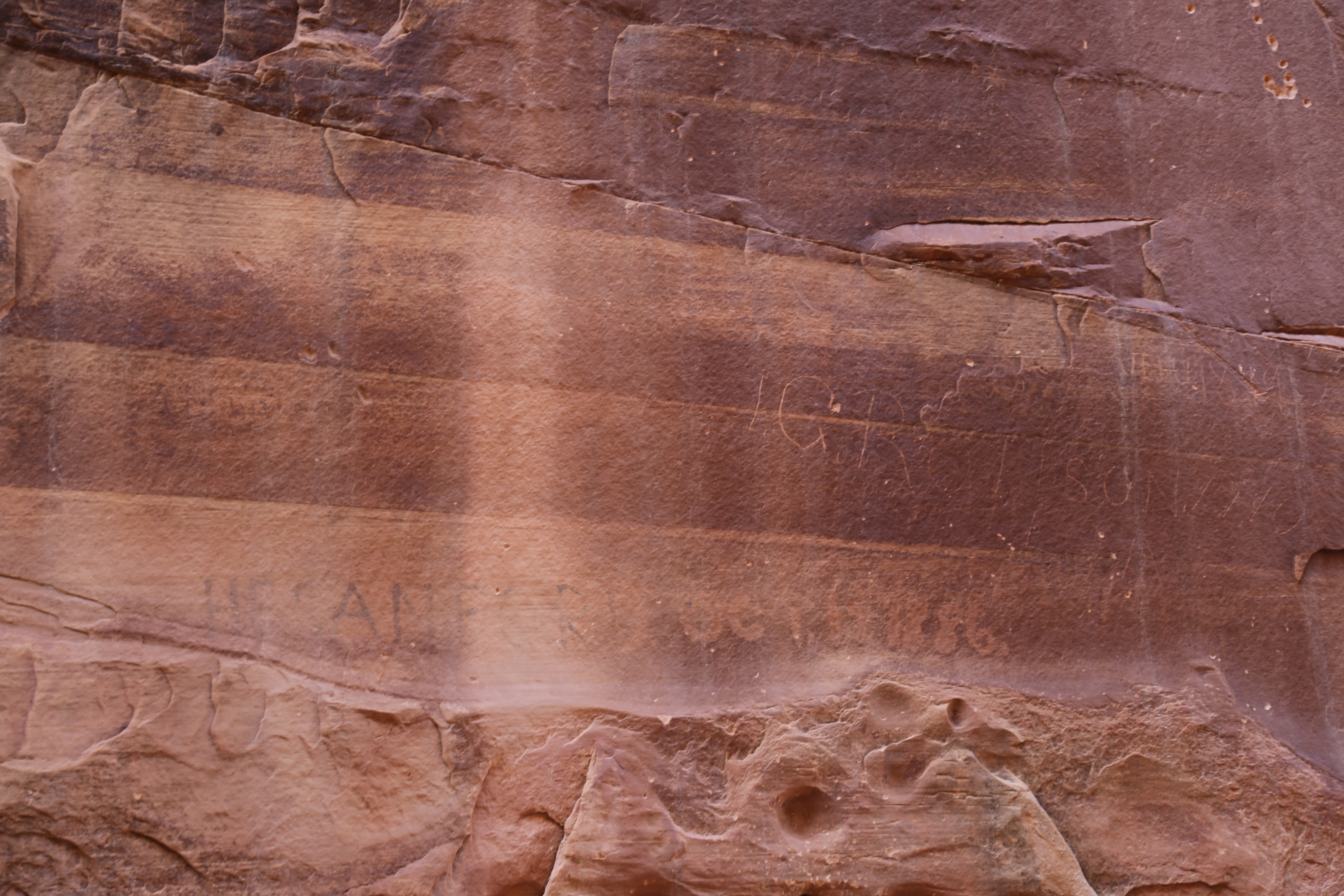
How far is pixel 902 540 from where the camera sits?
9.47 ft

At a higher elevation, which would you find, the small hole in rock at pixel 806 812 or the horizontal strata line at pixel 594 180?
the horizontal strata line at pixel 594 180

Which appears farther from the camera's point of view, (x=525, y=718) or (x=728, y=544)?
(x=728, y=544)

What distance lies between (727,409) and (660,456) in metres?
0.28

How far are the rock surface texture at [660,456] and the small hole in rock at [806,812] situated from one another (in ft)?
0.04

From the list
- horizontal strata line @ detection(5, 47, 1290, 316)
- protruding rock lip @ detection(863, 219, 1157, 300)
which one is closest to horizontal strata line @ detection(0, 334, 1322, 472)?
protruding rock lip @ detection(863, 219, 1157, 300)

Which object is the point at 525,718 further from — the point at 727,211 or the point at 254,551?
the point at 727,211

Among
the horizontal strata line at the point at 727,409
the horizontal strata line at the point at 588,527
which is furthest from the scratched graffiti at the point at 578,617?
the horizontal strata line at the point at 727,409

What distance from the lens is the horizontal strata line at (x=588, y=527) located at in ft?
8.43

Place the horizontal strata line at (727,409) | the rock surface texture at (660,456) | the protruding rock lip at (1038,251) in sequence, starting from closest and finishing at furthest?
the rock surface texture at (660,456) < the horizontal strata line at (727,409) < the protruding rock lip at (1038,251)

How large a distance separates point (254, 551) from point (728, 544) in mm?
1453

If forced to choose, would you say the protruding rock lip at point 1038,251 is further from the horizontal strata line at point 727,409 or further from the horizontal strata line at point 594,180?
the horizontal strata line at point 727,409

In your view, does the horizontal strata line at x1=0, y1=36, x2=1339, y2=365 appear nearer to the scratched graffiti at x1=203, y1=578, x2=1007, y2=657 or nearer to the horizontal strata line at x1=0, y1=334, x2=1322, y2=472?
the horizontal strata line at x1=0, y1=334, x2=1322, y2=472

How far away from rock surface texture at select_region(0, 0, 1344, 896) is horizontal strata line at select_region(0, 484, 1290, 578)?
1cm

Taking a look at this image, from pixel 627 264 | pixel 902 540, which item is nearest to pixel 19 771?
pixel 627 264
